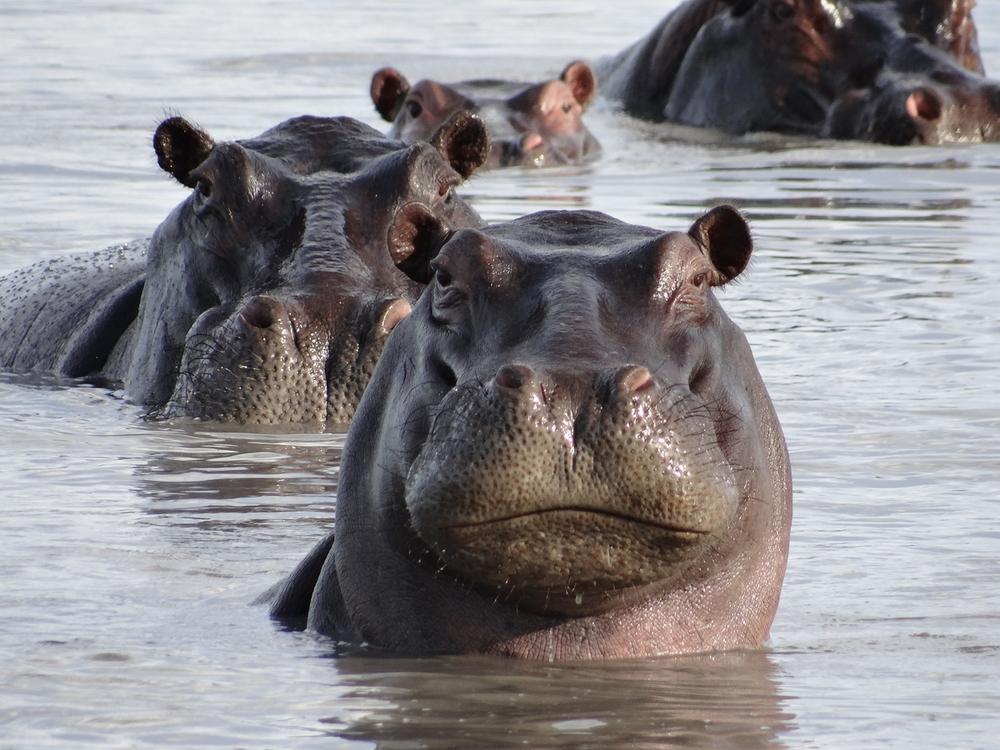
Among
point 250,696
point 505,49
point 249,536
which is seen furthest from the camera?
point 505,49

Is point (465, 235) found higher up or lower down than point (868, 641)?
higher up

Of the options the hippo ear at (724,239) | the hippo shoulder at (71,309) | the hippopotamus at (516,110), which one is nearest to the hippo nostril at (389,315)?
the hippo shoulder at (71,309)

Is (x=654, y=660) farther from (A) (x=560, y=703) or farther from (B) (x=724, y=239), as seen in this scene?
(B) (x=724, y=239)

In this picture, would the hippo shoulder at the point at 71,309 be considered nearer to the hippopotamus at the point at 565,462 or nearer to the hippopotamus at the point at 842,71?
the hippopotamus at the point at 565,462

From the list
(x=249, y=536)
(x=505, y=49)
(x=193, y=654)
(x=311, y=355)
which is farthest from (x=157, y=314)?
(x=505, y=49)

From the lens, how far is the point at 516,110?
17.8m

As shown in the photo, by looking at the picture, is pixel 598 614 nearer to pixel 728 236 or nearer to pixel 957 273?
pixel 728 236

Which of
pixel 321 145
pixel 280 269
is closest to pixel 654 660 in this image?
pixel 280 269

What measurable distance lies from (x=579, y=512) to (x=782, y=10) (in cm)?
1395

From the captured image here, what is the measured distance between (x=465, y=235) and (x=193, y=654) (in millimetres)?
1148

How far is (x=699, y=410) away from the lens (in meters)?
4.99

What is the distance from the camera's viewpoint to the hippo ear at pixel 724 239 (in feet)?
18.0

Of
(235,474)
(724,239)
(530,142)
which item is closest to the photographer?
(724,239)

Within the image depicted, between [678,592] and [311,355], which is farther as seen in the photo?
[311,355]
